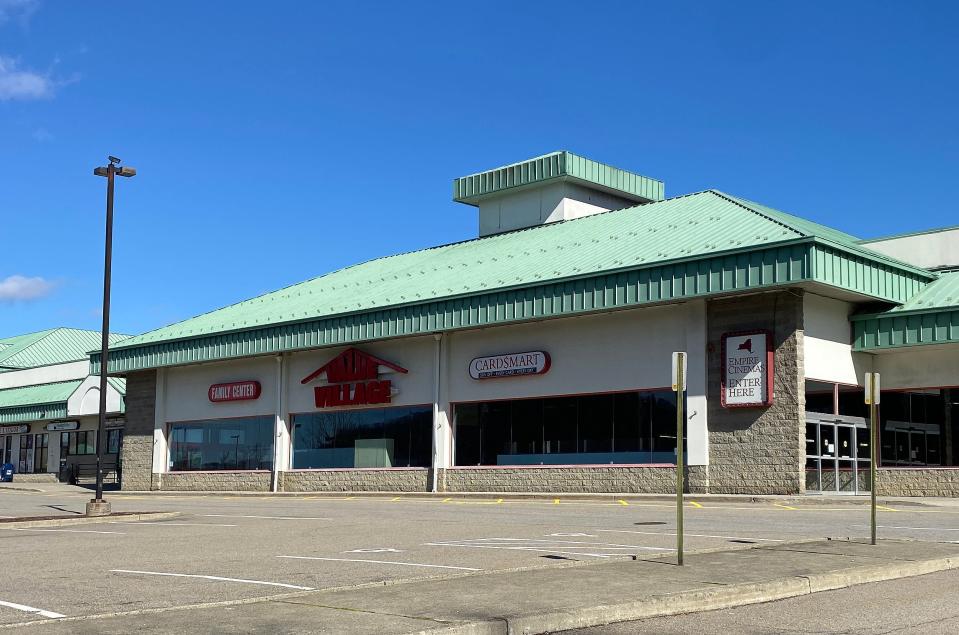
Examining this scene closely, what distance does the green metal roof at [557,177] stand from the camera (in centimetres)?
4347

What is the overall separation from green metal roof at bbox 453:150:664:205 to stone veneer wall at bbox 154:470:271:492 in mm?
14498

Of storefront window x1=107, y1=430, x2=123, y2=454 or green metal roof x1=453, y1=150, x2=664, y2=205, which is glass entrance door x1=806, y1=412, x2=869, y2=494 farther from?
storefront window x1=107, y1=430, x2=123, y2=454

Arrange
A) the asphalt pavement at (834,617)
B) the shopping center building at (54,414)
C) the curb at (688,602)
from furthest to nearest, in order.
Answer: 1. the shopping center building at (54,414)
2. the asphalt pavement at (834,617)
3. the curb at (688,602)

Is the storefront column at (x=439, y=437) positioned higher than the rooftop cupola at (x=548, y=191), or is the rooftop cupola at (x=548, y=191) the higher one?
the rooftop cupola at (x=548, y=191)

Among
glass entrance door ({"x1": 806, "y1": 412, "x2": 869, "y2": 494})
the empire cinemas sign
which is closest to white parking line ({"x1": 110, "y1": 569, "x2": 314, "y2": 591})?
glass entrance door ({"x1": 806, "y1": 412, "x2": 869, "y2": 494})

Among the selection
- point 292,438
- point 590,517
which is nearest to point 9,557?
point 590,517

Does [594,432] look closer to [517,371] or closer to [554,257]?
[517,371]

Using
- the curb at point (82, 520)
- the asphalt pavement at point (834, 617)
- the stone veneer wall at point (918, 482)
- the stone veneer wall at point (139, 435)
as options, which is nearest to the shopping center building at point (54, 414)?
the stone veneer wall at point (139, 435)

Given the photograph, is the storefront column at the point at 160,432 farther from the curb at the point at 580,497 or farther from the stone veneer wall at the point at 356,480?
the stone veneer wall at the point at 356,480

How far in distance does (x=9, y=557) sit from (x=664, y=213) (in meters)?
26.1

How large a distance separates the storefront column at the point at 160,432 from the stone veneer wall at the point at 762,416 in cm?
2699

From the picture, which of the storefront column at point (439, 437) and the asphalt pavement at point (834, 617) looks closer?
the asphalt pavement at point (834, 617)

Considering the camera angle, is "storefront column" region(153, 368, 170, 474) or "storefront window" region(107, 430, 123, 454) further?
"storefront window" region(107, 430, 123, 454)

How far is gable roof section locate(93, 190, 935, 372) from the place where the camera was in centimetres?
2841
